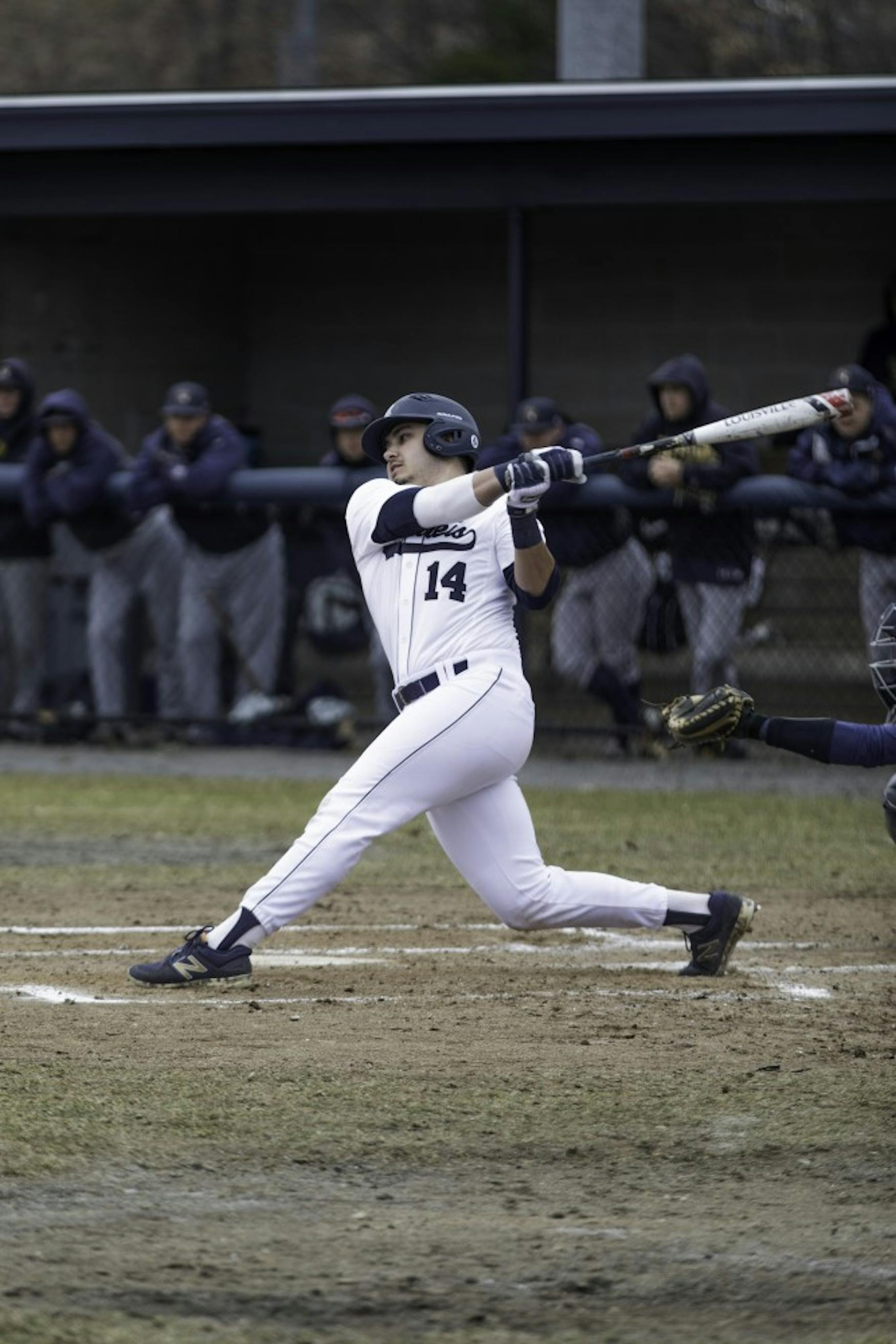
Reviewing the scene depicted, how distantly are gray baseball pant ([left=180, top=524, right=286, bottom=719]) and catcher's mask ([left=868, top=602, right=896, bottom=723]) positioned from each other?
211 inches

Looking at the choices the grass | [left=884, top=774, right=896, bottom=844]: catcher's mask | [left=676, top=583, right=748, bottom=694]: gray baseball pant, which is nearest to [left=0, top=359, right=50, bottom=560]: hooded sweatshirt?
the grass

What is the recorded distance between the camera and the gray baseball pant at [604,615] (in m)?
10.5

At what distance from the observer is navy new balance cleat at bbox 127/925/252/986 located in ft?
18.0

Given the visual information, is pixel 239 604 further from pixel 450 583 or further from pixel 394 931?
pixel 450 583

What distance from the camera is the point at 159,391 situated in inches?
611

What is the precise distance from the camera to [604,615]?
415 inches

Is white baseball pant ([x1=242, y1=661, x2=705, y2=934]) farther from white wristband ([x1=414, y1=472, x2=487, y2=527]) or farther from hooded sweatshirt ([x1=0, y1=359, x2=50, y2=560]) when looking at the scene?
hooded sweatshirt ([x1=0, y1=359, x2=50, y2=560])

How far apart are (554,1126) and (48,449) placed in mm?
7039

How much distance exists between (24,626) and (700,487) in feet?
11.8

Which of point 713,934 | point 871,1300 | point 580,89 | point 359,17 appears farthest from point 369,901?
point 359,17

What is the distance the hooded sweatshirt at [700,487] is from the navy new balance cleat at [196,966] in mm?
4807

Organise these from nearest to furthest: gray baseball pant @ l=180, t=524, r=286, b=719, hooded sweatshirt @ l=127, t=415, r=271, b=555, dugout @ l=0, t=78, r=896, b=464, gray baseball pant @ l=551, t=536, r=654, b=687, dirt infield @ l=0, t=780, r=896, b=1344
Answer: dirt infield @ l=0, t=780, r=896, b=1344
gray baseball pant @ l=551, t=536, r=654, b=687
hooded sweatshirt @ l=127, t=415, r=271, b=555
gray baseball pant @ l=180, t=524, r=286, b=719
dugout @ l=0, t=78, r=896, b=464

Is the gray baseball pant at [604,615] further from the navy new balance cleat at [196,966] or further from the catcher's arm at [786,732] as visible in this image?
the navy new balance cleat at [196,966]

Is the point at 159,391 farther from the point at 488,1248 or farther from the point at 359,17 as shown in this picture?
the point at 488,1248
